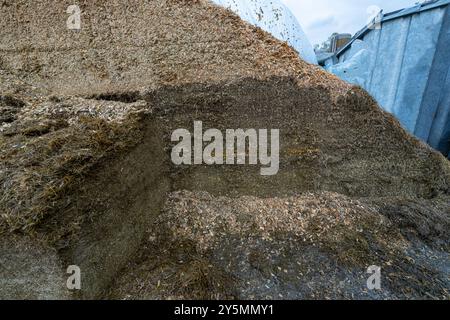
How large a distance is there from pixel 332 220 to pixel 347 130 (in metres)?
0.95

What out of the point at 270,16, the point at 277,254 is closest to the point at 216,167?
the point at 277,254

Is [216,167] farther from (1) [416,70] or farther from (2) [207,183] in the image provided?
(1) [416,70]

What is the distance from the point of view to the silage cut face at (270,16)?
265 cm

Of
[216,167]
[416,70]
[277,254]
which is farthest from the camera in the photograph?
[416,70]

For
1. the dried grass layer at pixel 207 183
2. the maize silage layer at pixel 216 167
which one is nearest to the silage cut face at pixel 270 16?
the maize silage layer at pixel 216 167

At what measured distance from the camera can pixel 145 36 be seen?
8.31ft

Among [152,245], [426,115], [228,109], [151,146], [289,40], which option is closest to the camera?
A: [152,245]

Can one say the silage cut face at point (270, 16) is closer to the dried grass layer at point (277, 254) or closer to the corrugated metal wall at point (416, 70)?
the dried grass layer at point (277, 254)

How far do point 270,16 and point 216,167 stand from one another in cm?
176

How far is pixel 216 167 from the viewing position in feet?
8.91

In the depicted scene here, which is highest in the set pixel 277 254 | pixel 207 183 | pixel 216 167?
pixel 216 167

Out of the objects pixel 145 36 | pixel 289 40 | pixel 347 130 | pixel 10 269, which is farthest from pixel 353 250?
pixel 145 36

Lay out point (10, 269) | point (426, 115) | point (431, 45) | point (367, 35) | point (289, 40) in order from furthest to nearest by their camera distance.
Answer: point (367, 35) < point (426, 115) < point (431, 45) < point (289, 40) < point (10, 269)

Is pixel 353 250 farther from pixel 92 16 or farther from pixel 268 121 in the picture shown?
pixel 92 16
